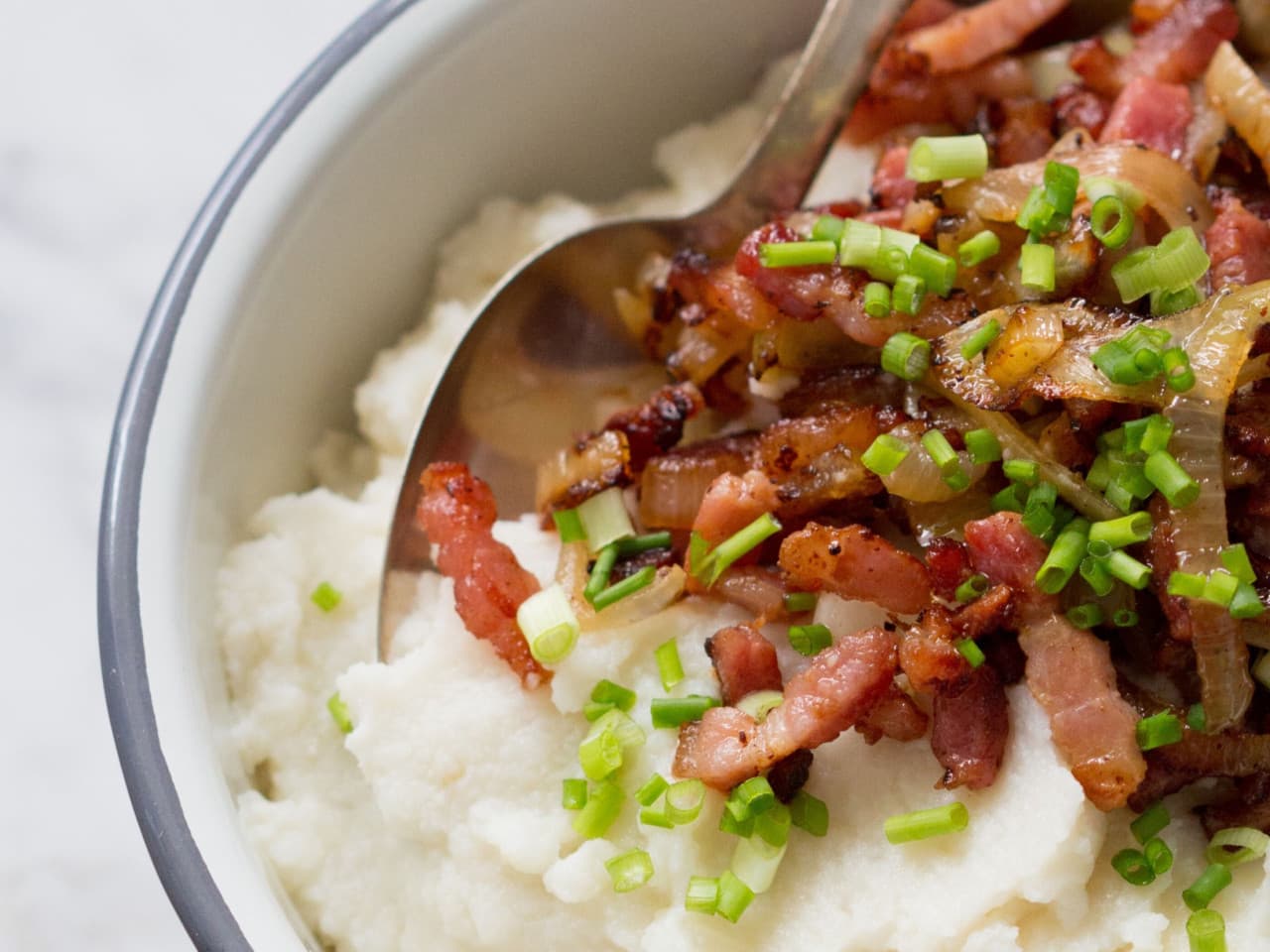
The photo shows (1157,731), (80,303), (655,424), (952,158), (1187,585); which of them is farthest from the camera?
(80,303)

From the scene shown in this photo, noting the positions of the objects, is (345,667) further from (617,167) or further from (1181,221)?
(1181,221)

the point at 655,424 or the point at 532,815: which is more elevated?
the point at 655,424

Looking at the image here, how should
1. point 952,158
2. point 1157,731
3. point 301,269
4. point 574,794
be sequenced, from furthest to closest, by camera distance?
point 301,269, point 952,158, point 574,794, point 1157,731

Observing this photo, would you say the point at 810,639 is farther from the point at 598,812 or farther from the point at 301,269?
the point at 301,269

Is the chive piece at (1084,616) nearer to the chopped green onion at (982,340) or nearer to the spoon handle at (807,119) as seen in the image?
the chopped green onion at (982,340)

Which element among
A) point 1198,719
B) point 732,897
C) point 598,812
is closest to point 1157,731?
point 1198,719

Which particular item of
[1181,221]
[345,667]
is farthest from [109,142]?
[1181,221]

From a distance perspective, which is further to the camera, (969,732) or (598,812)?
(598,812)
